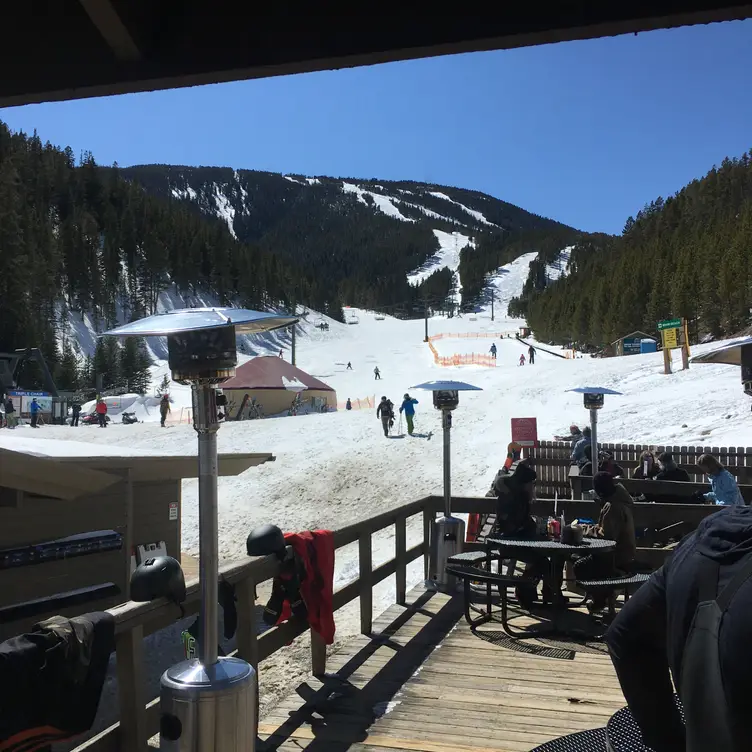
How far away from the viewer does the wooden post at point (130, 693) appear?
312 cm

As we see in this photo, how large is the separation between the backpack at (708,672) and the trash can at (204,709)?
76.9 inches

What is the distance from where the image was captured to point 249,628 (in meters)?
4.12

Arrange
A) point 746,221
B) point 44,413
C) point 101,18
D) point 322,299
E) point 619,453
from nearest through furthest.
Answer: point 101,18 < point 619,453 < point 44,413 < point 746,221 < point 322,299

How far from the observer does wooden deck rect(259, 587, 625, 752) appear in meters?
4.15

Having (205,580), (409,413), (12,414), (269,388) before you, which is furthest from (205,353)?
(12,414)

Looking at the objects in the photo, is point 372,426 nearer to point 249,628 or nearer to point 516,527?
point 516,527

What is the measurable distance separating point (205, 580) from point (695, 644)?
1972 millimetres

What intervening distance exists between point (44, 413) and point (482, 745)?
145ft


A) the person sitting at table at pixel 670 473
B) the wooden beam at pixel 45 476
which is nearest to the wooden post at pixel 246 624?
the wooden beam at pixel 45 476

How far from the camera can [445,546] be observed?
768 centimetres

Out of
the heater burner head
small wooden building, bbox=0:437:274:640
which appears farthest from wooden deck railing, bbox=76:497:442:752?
small wooden building, bbox=0:437:274:640

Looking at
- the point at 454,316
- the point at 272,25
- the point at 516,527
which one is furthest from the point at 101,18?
the point at 454,316

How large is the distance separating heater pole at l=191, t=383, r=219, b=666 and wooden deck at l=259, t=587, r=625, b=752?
135cm

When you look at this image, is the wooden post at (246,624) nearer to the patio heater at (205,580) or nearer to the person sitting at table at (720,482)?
the patio heater at (205,580)
